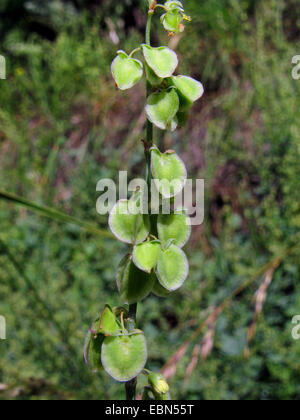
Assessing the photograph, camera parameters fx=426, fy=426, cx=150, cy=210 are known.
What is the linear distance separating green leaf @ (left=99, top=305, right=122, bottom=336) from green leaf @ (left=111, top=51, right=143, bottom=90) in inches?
10.1

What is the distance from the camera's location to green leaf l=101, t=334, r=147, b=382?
481 mm

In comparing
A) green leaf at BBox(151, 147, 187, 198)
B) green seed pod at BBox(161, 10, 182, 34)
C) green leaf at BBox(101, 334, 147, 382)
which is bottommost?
green leaf at BBox(101, 334, 147, 382)

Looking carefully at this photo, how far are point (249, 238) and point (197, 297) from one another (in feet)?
1.04

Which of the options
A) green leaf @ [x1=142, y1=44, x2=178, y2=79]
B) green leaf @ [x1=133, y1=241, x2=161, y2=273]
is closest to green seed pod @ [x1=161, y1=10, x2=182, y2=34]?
green leaf @ [x1=142, y1=44, x2=178, y2=79]

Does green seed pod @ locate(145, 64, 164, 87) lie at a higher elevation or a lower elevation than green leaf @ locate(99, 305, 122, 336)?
higher

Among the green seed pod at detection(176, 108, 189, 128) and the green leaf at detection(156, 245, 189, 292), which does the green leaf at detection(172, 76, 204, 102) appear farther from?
the green leaf at detection(156, 245, 189, 292)

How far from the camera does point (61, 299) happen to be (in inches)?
59.7

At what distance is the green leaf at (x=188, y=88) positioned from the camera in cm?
48

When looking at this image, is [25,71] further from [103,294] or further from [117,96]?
[103,294]

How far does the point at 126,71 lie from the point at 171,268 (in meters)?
0.23

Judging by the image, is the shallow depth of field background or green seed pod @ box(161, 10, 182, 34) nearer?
green seed pod @ box(161, 10, 182, 34)

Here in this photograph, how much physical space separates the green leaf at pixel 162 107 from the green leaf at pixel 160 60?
0.07ft

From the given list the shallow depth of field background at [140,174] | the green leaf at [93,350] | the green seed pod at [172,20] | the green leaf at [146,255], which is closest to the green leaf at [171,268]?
the green leaf at [146,255]
